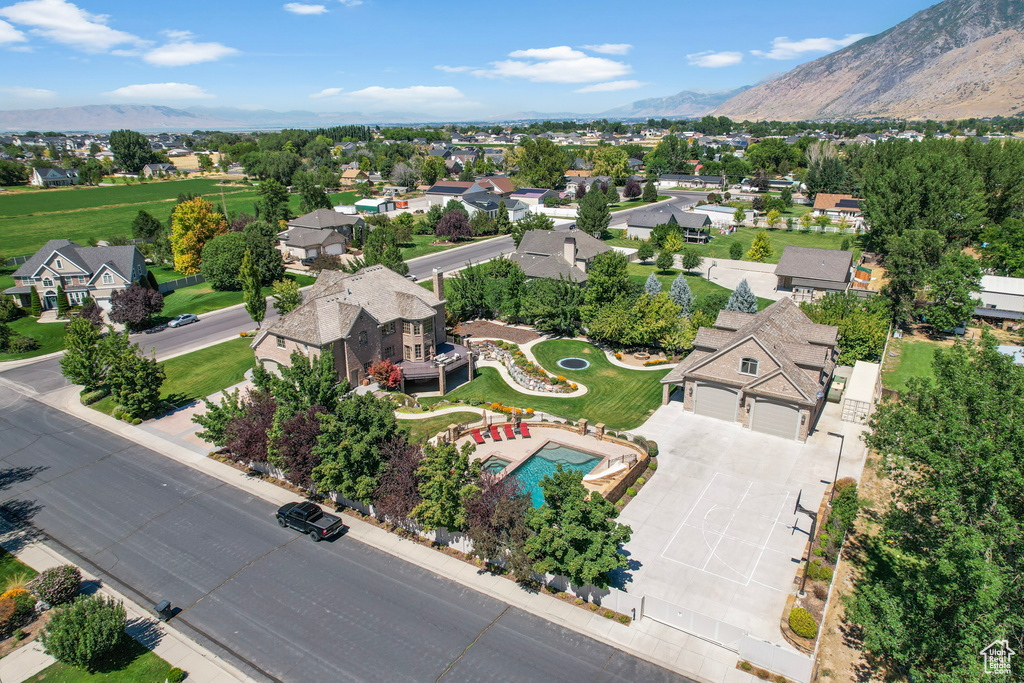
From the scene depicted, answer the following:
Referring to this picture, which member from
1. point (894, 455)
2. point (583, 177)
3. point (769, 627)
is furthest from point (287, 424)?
point (583, 177)

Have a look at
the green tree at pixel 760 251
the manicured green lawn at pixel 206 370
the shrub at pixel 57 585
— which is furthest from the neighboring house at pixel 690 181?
the shrub at pixel 57 585

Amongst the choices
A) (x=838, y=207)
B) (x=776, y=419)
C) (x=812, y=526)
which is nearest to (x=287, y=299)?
(x=776, y=419)

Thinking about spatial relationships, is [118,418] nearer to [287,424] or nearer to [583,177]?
[287,424]

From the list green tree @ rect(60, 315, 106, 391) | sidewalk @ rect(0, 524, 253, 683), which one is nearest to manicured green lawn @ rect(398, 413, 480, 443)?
sidewalk @ rect(0, 524, 253, 683)

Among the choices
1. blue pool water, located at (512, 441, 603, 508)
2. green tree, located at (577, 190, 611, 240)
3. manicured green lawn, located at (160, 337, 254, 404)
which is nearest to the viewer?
blue pool water, located at (512, 441, 603, 508)

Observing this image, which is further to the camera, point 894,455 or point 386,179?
point 386,179

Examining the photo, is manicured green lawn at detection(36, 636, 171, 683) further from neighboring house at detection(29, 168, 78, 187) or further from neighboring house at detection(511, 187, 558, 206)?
neighboring house at detection(29, 168, 78, 187)
